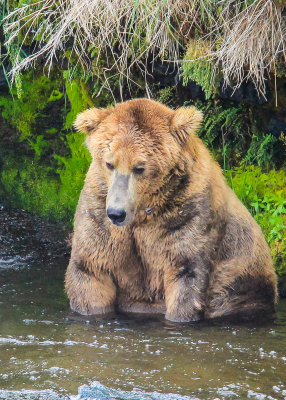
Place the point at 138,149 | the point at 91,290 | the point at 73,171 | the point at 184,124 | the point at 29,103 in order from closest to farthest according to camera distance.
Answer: the point at 138,149 → the point at 184,124 → the point at 91,290 → the point at 73,171 → the point at 29,103

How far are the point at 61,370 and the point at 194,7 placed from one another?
311 cm

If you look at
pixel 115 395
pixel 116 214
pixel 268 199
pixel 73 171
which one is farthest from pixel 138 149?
pixel 73 171

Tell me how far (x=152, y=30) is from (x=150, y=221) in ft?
5.62

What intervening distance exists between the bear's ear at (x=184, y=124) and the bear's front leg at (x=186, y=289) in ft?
2.96

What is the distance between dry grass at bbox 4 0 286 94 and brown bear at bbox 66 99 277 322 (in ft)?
2.48

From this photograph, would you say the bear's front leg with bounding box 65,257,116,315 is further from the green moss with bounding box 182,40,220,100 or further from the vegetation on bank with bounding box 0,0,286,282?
the green moss with bounding box 182,40,220,100

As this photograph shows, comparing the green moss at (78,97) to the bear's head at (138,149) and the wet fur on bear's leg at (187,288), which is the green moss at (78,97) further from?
the wet fur on bear's leg at (187,288)

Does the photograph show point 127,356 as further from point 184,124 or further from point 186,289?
point 184,124

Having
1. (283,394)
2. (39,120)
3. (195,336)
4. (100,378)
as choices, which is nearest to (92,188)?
(195,336)

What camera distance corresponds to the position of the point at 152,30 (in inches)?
252

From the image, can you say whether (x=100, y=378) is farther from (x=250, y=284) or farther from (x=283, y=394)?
(x=250, y=284)

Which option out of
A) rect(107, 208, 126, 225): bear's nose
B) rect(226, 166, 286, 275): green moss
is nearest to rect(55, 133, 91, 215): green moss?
rect(226, 166, 286, 275): green moss

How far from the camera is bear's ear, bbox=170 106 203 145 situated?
558 centimetres

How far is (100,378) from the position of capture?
434 centimetres
